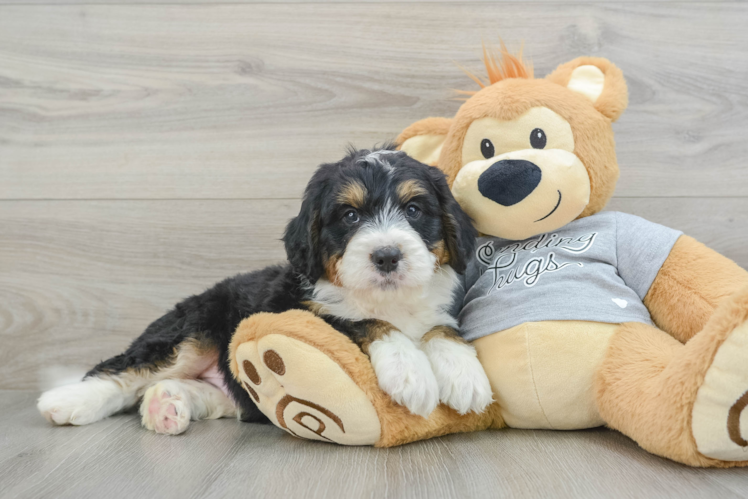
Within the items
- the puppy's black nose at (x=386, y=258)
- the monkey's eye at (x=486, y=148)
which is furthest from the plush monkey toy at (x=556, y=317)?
the puppy's black nose at (x=386, y=258)

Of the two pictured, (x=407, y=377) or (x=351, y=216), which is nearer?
(x=407, y=377)

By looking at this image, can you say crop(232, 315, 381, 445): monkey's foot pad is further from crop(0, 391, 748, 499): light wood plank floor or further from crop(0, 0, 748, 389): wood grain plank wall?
crop(0, 0, 748, 389): wood grain plank wall

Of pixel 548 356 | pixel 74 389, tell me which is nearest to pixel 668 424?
pixel 548 356

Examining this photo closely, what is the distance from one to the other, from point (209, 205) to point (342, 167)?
1.02m

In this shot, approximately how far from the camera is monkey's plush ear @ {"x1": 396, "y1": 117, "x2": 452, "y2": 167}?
2.11 metres

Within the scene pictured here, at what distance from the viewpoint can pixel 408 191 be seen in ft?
5.66

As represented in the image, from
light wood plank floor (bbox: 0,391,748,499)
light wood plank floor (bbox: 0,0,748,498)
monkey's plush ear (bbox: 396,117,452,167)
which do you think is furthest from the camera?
light wood plank floor (bbox: 0,0,748,498)

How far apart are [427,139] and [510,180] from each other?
0.51m

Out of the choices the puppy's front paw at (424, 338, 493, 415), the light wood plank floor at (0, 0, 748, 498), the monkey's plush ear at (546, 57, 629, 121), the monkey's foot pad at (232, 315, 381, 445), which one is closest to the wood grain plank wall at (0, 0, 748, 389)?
the light wood plank floor at (0, 0, 748, 498)

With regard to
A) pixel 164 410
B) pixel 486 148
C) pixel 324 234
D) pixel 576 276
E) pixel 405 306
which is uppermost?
pixel 486 148

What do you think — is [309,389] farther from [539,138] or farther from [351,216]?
[539,138]

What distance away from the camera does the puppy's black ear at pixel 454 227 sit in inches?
69.4

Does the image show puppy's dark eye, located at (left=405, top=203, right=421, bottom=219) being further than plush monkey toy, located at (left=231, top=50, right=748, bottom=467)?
Yes

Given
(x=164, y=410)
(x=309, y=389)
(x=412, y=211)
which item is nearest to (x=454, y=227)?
(x=412, y=211)
